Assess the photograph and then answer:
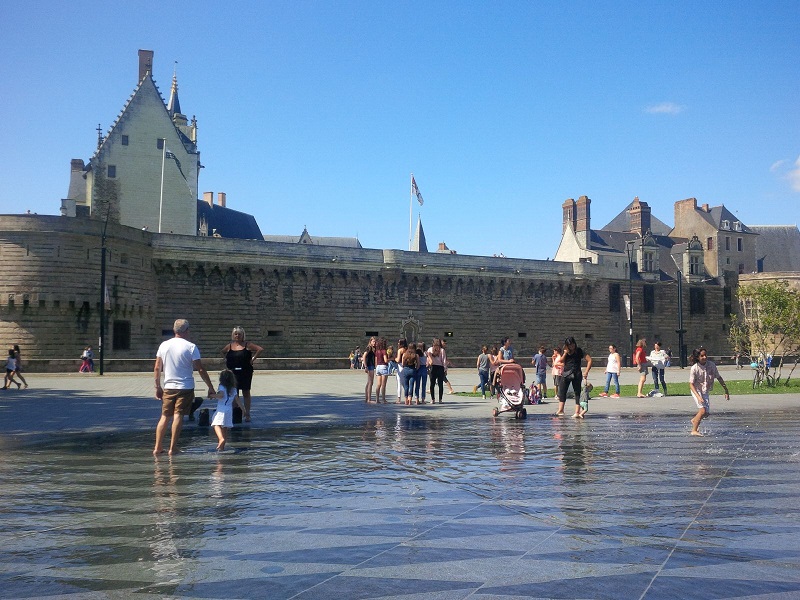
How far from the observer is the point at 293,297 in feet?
145

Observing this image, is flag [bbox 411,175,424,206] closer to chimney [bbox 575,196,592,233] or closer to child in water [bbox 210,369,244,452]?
chimney [bbox 575,196,592,233]

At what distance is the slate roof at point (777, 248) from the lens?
66938mm

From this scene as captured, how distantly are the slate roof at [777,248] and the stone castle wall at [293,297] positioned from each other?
9809 mm

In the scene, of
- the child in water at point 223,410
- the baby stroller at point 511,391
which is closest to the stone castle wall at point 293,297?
the baby stroller at point 511,391

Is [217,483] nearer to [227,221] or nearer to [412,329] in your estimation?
[412,329]

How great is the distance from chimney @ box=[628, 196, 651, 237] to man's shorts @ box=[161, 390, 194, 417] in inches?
2326

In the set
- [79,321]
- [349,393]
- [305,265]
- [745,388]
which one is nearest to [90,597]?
[349,393]

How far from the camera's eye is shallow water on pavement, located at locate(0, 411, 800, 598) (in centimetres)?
422

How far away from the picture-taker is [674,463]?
8484mm

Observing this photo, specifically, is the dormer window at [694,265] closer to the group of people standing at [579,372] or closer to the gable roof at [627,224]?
the gable roof at [627,224]

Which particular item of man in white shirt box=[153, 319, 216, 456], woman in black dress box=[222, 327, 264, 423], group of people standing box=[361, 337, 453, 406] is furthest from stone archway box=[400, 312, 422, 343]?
man in white shirt box=[153, 319, 216, 456]

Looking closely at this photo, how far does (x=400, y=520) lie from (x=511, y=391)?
8.65 metres

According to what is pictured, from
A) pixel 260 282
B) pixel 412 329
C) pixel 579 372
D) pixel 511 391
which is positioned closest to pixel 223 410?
pixel 511 391

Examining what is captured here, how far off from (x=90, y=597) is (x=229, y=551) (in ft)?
3.33
